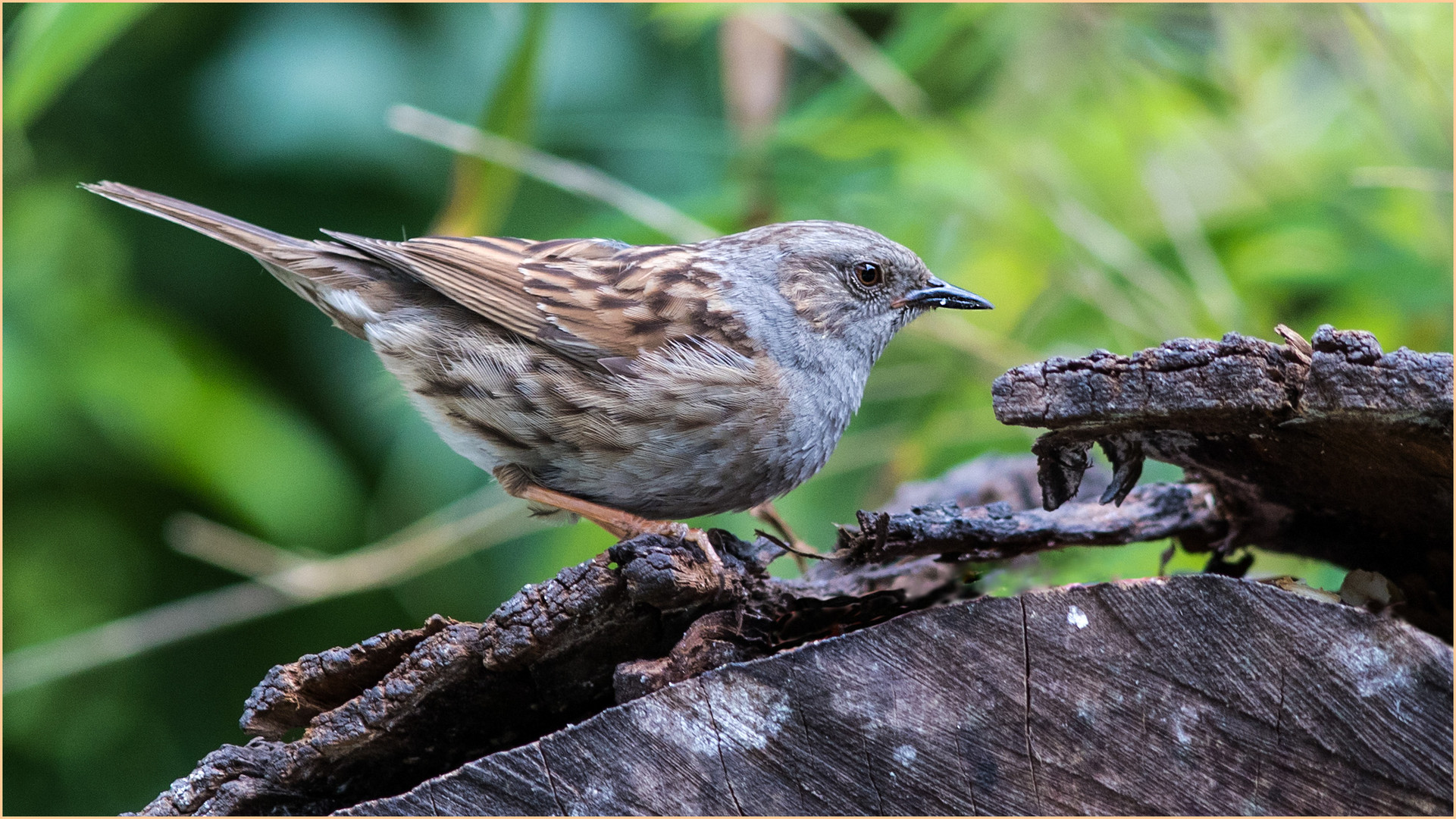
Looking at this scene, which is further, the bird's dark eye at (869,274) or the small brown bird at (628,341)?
the bird's dark eye at (869,274)

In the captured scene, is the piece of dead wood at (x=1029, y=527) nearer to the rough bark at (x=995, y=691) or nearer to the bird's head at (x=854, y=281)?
the rough bark at (x=995, y=691)

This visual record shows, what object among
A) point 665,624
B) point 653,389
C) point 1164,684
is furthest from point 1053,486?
point 653,389

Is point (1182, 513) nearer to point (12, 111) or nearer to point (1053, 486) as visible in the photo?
point (1053, 486)

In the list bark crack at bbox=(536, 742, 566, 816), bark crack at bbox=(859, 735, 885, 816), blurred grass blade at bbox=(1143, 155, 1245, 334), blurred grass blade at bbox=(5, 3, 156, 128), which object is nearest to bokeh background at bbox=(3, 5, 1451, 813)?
blurred grass blade at bbox=(1143, 155, 1245, 334)

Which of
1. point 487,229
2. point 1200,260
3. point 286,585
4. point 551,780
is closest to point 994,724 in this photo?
point 551,780

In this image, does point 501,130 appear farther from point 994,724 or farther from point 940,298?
point 994,724

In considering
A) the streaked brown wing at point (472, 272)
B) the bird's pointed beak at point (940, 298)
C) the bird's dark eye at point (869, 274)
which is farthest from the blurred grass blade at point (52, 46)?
the bird's pointed beak at point (940, 298)
